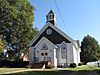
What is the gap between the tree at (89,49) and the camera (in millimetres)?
83812

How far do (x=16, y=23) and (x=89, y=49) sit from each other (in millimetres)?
39816

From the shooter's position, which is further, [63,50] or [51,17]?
[51,17]

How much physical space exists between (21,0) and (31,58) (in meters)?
15.1

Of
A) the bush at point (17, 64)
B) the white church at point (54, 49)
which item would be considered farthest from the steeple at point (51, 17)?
the bush at point (17, 64)

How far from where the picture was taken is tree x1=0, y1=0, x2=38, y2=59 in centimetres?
5475

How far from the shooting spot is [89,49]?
3462 inches

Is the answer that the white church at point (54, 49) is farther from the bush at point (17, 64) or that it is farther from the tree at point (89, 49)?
the tree at point (89, 49)

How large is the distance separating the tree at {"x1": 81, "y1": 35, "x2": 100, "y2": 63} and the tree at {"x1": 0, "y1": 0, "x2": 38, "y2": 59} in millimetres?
28878

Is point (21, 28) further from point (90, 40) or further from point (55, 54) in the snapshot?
point (90, 40)

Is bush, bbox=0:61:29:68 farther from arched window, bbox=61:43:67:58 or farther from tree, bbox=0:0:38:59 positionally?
arched window, bbox=61:43:67:58

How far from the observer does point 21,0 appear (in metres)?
58.4

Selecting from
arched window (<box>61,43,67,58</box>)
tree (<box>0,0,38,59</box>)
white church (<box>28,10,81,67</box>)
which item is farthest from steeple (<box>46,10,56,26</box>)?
arched window (<box>61,43,67,58</box>)

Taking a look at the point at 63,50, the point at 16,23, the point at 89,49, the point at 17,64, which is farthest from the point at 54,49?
the point at 89,49

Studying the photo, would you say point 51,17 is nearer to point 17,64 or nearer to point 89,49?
point 17,64
